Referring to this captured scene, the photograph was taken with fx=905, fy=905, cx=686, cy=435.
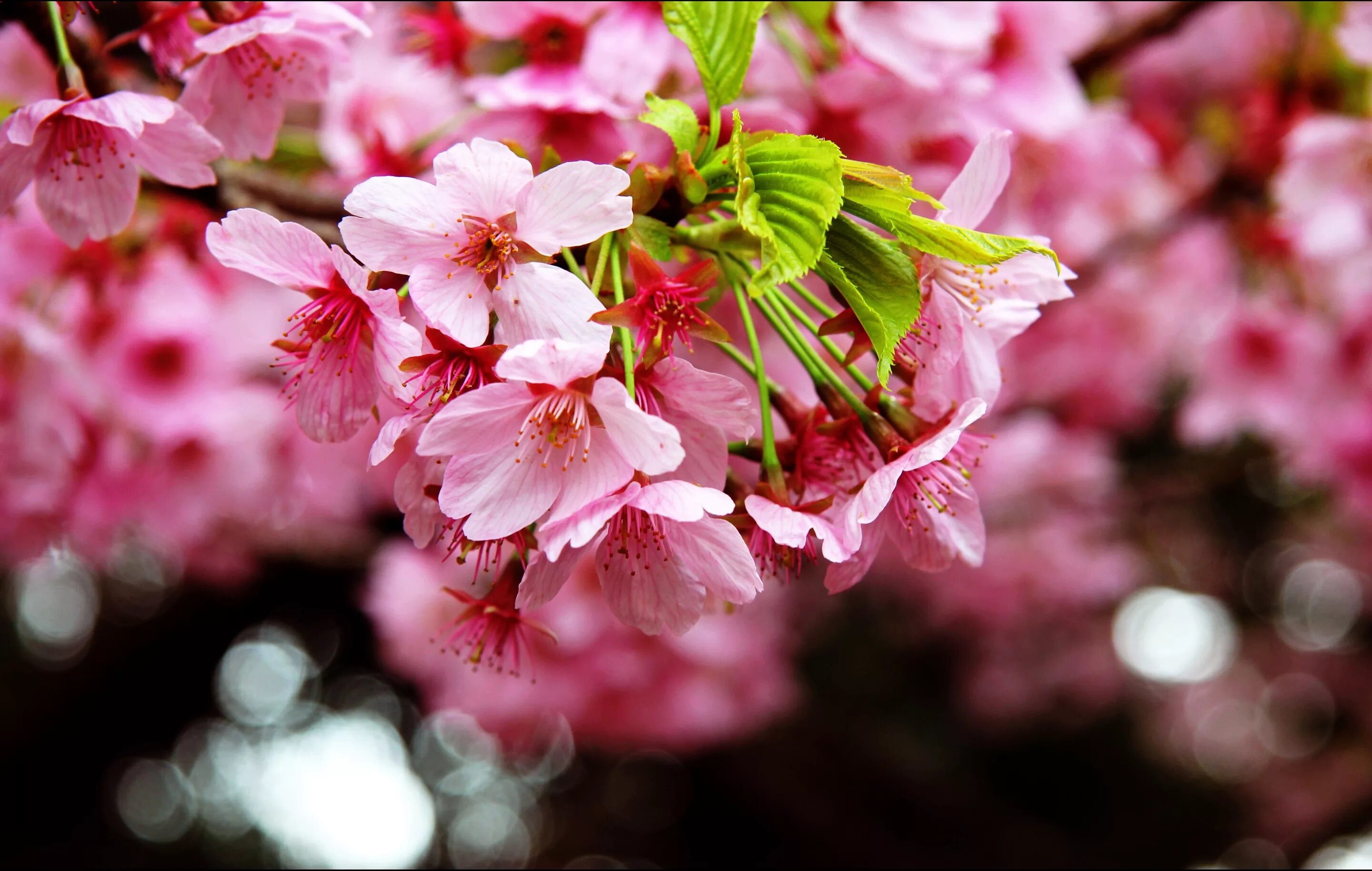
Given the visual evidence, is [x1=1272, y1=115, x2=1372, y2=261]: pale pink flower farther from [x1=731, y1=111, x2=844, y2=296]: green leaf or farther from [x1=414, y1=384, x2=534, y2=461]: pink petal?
[x1=414, y1=384, x2=534, y2=461]: pink petal

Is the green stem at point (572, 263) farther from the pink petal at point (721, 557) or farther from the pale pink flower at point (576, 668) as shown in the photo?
the pale pink flower at point (576, 668)

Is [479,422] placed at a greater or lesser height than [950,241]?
lesser

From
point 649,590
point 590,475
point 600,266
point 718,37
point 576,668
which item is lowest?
point 576,668

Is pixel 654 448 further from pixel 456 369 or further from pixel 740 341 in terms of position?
pixel 740 341

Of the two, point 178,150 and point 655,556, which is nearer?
point 655,556

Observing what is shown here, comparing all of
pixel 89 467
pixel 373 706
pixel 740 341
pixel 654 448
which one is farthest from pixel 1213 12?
pixel 373 706

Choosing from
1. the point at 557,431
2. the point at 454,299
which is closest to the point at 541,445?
the point at 557,431

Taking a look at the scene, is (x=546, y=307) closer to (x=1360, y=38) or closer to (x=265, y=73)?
(x=265, y=73)
